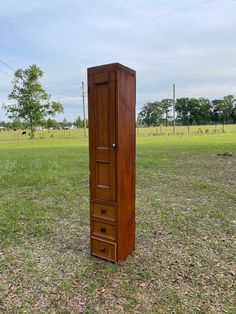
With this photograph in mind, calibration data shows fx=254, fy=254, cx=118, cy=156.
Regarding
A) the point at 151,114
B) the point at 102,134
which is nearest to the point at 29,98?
the point at 102,134

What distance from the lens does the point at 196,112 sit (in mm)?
64625

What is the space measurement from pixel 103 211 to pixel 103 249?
0.34m

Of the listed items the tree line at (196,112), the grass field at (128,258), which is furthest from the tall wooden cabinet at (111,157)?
the tree line at (196,112)

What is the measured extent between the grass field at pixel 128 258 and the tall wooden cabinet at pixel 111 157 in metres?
0.22

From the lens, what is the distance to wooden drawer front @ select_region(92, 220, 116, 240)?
6.84 ft

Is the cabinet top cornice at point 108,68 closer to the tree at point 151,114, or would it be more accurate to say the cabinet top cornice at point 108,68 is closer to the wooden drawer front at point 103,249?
the wooden drawer front at point 103,249

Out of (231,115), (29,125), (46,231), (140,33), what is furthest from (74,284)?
(231,115)

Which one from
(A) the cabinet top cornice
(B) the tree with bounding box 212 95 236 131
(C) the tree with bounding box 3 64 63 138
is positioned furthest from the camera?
(B) the tree with bounding box 212 95 236 131

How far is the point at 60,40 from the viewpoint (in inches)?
432

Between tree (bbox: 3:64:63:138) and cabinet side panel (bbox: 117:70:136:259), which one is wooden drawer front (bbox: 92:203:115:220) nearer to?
cabinet side panel (bbox: 117:70:136:259)

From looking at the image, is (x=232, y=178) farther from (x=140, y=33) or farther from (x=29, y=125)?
(x=29, y=125)

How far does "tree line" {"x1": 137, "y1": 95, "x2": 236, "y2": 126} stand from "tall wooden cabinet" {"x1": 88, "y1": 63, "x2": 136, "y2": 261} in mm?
60118

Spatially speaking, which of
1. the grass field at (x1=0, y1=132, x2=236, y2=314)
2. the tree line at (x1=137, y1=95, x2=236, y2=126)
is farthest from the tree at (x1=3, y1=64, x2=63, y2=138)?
the tree line at (x1=137, y1=95, x2=236, y2=126)

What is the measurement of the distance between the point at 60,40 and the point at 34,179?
7.75 metres
